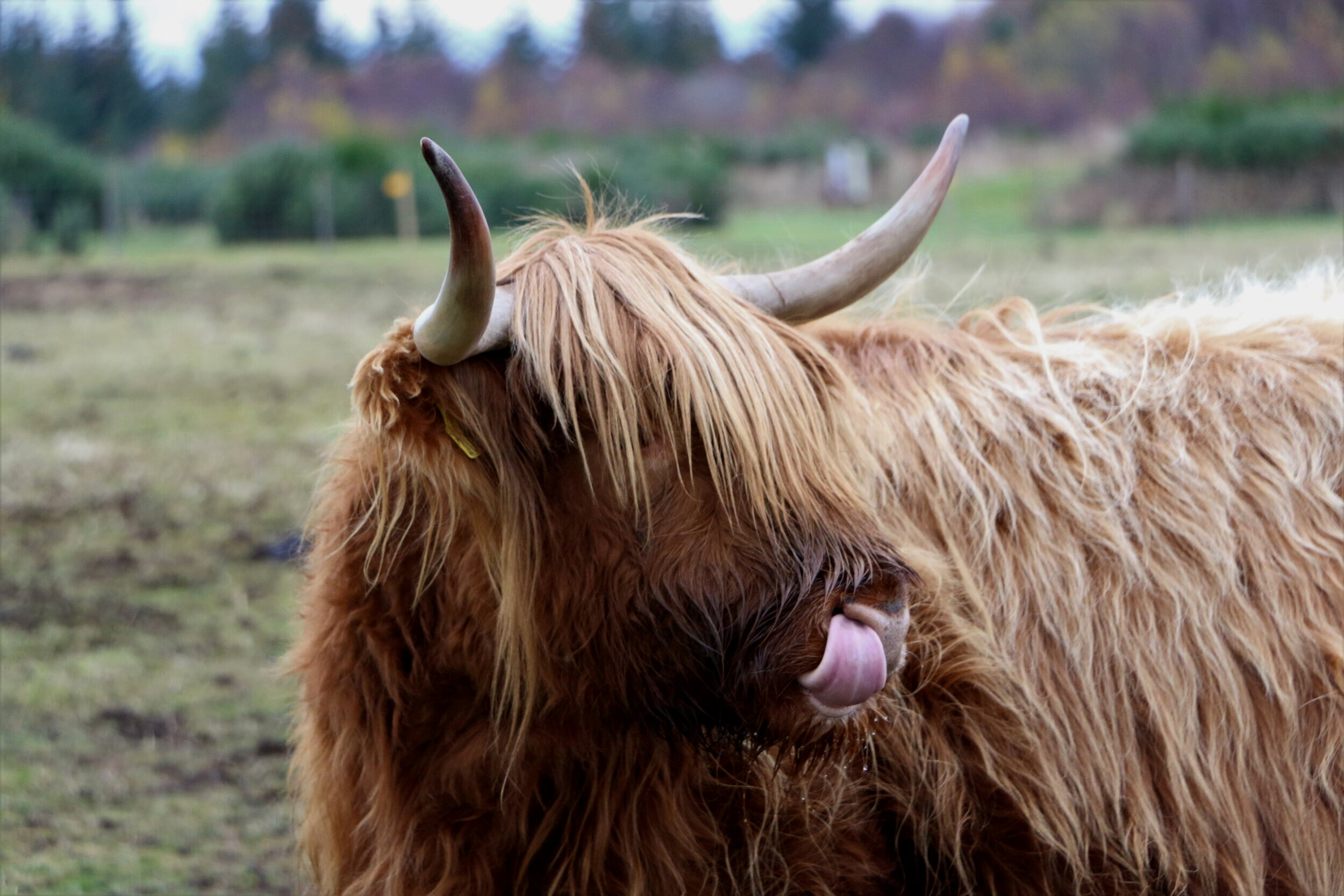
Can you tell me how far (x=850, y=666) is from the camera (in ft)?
6.07

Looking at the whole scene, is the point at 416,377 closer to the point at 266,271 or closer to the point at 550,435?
the point at 550,435

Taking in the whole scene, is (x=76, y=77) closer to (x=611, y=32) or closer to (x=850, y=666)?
(x=850, y=666)

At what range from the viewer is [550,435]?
2061 mm

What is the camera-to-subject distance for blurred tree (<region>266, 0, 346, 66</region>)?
30.7m

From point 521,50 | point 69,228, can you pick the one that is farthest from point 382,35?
point 69,228

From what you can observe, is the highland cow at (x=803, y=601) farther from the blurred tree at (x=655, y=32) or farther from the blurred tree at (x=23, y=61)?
the blurred tree at (x=655, y=32)

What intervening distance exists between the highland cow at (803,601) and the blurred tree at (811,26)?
56.5 m

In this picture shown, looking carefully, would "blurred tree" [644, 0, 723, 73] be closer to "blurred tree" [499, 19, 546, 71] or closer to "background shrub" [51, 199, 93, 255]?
"blurred tree" [499, 19, 546, 71]

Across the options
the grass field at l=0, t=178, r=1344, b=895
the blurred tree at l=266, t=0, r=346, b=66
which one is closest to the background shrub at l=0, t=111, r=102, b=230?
the grass field at l=0, t=178, r=1344, b=895

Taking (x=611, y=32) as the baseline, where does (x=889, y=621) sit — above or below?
below

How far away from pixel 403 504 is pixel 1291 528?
1.61 meters

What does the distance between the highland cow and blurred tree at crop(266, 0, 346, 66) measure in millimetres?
30910

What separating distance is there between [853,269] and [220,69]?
30423 millimetres

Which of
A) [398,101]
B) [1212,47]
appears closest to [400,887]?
[398,101]
